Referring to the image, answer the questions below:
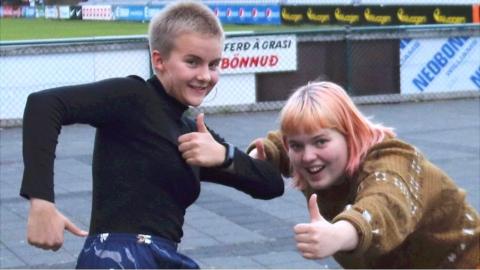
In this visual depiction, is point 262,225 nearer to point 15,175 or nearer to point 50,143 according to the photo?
point 15,175

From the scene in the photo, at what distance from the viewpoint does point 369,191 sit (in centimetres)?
288

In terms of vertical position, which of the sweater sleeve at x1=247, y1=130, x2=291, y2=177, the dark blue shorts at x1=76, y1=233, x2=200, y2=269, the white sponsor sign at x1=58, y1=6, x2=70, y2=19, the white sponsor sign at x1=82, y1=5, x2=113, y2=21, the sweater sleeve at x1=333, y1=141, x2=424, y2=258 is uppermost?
the sweater sleeve at x1=333, y1=141, x2=424, y2=258

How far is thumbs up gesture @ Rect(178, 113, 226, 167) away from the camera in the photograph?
3.17 metres

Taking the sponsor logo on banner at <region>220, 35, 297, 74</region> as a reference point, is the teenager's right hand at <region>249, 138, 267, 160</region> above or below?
above

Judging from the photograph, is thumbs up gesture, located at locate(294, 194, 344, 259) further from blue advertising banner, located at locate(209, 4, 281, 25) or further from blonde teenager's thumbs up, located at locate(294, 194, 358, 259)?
blue advertising banner, located at locate(209, 4, 281, 25)

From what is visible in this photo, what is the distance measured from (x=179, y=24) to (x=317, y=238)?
0.95 m

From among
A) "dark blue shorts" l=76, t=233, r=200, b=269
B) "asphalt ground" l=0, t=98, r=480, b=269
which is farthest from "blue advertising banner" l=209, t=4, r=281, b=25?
"dark blue shorts" l=76, t=233, r=200, b=269

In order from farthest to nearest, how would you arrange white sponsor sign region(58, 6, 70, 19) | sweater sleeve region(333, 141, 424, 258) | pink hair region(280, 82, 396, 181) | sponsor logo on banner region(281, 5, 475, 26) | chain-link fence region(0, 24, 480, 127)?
1. white sponsor sign region(58, 6, 70, 19)
2. sponsor logo on banner region(281, 5, 475, 26)
3. chain-link fence region(0, 24, 480, 127)
4. pink hair region(280, 82, 396, 181)
5. sweater sleeve region(333, 141, 424, 258)

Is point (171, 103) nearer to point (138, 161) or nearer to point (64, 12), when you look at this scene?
point (138, 161)

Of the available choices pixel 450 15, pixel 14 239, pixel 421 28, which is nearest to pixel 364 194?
pixel 14 239

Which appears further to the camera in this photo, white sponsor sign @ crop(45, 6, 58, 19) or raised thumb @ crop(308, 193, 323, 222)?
white sponsor sign @ crop(45, 6, 58, 19)

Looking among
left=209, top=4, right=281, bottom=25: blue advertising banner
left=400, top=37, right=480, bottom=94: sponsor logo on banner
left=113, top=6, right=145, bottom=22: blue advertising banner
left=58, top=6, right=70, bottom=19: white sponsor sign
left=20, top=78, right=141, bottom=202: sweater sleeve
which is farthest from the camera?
left=113, top=6, right=145, bottom=22: blue advertising banner

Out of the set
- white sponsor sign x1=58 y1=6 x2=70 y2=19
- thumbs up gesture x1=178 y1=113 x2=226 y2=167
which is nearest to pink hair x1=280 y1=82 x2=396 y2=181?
thumbs up gesture x1=178 y1=113 x2=226 y2=167

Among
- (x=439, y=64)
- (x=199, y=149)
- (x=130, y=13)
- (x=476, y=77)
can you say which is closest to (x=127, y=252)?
(x=199, y=149)
